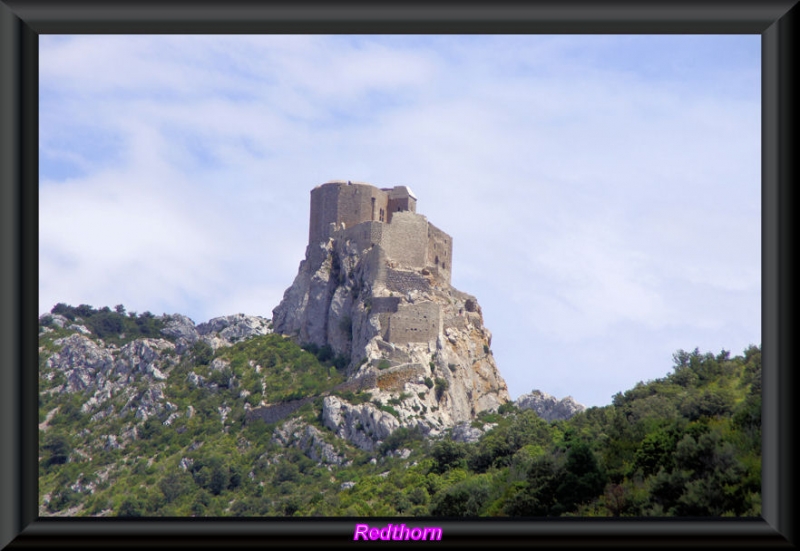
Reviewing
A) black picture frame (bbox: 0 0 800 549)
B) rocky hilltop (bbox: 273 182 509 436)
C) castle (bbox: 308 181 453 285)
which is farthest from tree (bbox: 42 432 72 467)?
black picture frame (bbox: 0 0 800 549)

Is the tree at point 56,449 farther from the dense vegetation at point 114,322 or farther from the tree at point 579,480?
the tree at point 579,480

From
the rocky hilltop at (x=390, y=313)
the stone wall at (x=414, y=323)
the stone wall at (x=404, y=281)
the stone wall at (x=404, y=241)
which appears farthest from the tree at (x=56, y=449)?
the stone wall at (x=404, y=241)

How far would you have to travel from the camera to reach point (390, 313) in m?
57.8

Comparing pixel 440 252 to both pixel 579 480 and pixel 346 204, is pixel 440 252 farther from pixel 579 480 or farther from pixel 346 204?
pixel 579 480

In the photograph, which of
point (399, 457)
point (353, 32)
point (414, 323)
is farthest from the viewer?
point (414, 323)

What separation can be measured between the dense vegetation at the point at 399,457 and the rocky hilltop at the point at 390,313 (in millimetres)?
1989

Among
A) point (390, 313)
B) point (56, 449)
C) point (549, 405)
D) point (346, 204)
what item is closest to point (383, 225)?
point (346, 204)

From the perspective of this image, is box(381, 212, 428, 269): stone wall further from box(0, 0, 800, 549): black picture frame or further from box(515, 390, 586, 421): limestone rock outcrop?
box(0, 0, 800, 549): black picture frame

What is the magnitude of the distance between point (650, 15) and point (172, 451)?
6027cm

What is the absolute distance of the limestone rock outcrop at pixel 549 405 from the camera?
61.1 meters

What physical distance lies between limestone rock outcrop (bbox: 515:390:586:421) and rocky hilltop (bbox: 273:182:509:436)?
4.31 ft

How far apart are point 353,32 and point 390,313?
51877 mm

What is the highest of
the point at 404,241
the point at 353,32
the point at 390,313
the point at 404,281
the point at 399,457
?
Result: the point at 404,241

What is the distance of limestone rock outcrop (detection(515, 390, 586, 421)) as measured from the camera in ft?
201
